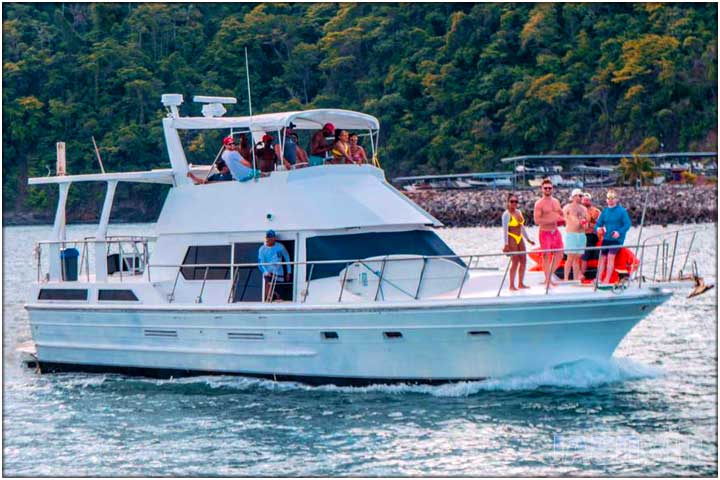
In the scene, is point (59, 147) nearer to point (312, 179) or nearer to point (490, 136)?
point (312, 179)

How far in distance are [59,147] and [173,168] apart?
2573 millimetres

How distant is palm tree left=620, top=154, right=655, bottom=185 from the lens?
7312 cm

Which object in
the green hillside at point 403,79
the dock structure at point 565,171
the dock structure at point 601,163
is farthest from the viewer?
the green hillside at point 403,79

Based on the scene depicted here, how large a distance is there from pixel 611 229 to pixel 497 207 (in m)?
53.1

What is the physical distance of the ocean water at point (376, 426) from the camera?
43.1 feet

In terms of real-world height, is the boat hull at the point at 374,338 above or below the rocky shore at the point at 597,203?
below

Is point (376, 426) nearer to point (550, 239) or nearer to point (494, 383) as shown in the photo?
point (494, 383)

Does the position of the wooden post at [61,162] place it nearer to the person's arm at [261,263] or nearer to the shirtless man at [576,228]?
the person's arm at [261,263]

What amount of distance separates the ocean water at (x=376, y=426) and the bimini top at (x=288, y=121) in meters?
3.83

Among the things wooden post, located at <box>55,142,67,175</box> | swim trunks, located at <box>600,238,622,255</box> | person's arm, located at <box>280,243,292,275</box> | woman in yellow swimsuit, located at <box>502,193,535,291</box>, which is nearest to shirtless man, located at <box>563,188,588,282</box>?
swim trunks, located at <box>600,238,622,255</box>

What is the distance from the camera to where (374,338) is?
1577 cm

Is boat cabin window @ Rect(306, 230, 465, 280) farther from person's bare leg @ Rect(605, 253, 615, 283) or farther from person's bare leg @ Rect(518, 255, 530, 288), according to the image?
person's bare leg @ Rect(605, 253, 615, 283)

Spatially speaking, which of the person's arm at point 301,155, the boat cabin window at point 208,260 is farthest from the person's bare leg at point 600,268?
the boat cabin window at point 208,260

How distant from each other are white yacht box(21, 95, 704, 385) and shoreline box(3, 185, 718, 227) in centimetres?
4507
